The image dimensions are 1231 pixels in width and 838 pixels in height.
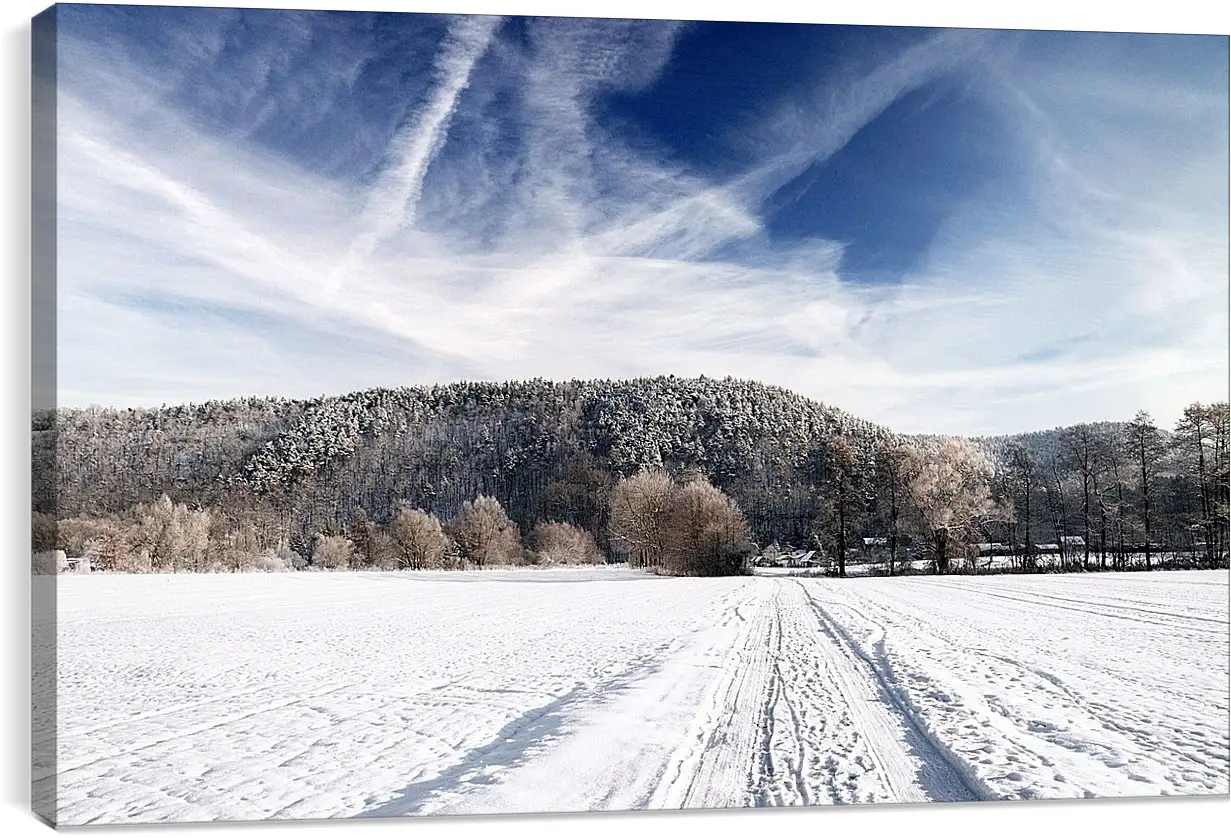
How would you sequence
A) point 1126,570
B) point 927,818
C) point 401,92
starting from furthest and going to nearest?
point 1126,570
point 401,92
point 927,818

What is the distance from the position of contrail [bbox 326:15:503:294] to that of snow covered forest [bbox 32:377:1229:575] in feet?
3.24

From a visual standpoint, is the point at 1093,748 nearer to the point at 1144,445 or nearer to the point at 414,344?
the point at 1144,445

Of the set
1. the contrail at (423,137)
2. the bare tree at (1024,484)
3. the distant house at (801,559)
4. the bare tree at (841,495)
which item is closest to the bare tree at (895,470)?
the bare tree at (841,495)

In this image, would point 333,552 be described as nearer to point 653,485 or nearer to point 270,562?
point 270,562

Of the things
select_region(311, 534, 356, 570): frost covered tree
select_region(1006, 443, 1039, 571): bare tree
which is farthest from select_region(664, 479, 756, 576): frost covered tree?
select_region(311, 534, 356, 570): frost covered tree

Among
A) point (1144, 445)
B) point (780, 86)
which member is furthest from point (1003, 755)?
point (780, 86)

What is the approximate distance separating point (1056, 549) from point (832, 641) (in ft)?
5.09

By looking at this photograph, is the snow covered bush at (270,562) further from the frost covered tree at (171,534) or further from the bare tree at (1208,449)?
the bare tree at (1208,449)

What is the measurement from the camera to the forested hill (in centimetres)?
513

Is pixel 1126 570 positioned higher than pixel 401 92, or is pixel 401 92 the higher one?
pixel 401 92

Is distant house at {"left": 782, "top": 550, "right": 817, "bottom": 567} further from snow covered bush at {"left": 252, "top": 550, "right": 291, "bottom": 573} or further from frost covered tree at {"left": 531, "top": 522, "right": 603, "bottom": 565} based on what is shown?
snow covered bush at {"left": 252, "top": 550, "right": 291, "bottom": 573}

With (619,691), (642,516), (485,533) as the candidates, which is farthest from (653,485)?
(619,691)

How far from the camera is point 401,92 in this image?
5180mm

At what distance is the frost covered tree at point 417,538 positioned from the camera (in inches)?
207
